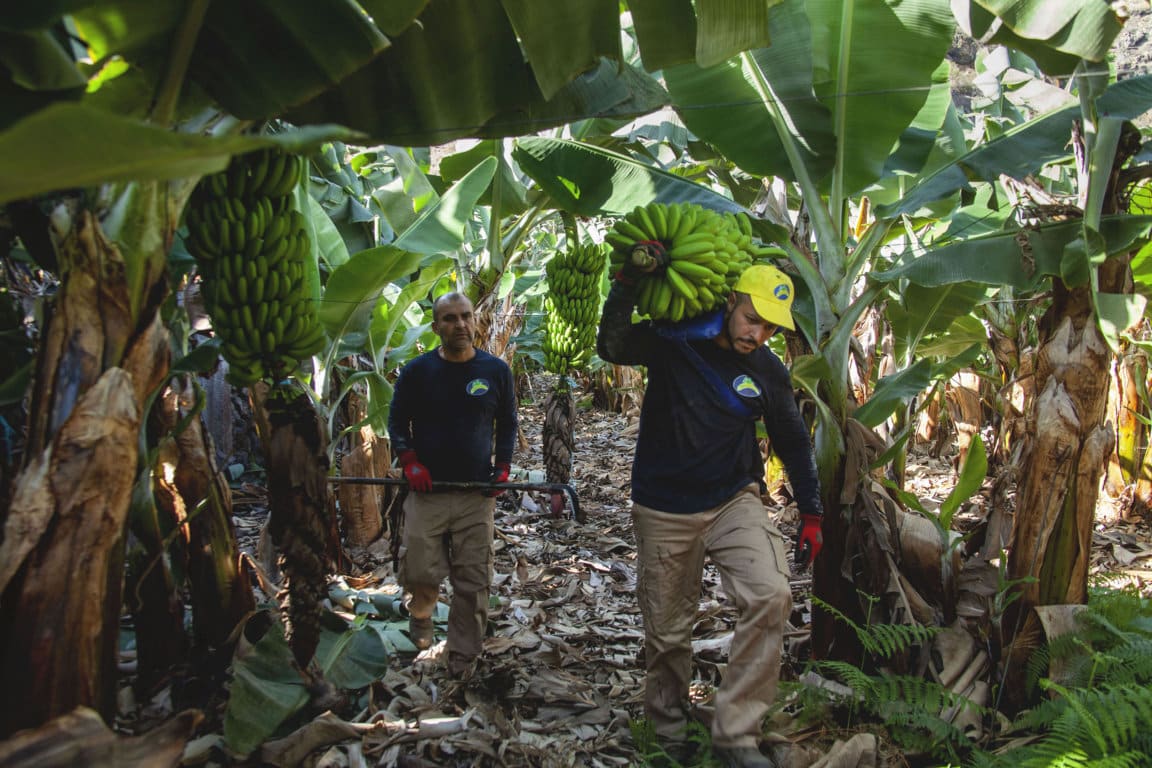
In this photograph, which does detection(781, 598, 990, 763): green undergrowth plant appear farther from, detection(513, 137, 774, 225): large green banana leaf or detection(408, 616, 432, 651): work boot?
detection(513, 137, 774, 225): large green banana leaf

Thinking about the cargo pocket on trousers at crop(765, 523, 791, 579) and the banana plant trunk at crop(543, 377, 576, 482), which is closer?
the cargo pocket on trousers at crop(765, 523, 791, 579)

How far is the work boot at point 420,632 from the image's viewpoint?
3.82 meters

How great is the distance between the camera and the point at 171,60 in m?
1.88

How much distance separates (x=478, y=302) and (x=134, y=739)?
428cm

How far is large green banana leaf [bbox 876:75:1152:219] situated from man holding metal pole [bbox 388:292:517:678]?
2.15 m

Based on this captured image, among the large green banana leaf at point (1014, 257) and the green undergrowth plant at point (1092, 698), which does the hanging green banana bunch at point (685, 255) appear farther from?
the green undergrowth plant at point (1092, 698)

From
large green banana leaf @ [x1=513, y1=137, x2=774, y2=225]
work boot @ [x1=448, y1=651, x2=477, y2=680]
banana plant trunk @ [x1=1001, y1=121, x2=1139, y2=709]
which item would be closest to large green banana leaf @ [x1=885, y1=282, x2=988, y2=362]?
banana plant trunk @ [x1=1001, y1=121, x2=1139, y2=709]

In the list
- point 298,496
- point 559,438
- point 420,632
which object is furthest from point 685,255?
point 559,438

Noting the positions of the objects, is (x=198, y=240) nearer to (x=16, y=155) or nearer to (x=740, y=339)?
(x=16, y=155)

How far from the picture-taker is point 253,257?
2.26m

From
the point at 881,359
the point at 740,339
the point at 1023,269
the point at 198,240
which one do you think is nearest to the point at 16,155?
the point at 198,240

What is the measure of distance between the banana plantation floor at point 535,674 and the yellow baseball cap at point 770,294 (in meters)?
1.52

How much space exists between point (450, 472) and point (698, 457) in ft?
4.50

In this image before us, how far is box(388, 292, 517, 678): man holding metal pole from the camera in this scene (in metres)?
3.62
